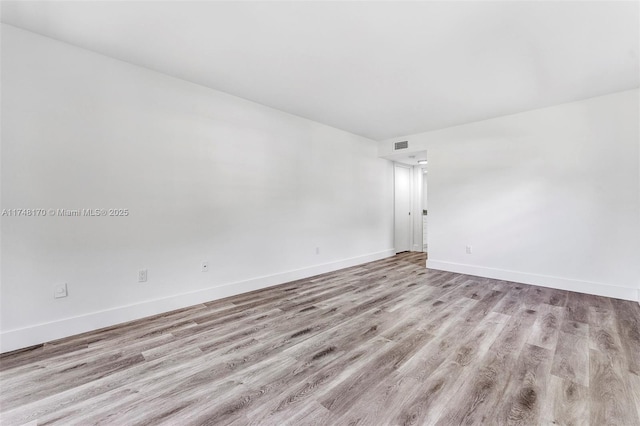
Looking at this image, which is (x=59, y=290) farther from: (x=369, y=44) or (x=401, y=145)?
(x=401, y=145)

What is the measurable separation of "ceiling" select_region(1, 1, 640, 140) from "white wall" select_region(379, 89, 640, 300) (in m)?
0.48

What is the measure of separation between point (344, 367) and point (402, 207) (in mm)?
4916

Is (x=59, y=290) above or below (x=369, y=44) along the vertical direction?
below

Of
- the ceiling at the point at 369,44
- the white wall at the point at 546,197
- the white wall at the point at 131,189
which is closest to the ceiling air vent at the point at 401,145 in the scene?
the white wall at the point at 546,197

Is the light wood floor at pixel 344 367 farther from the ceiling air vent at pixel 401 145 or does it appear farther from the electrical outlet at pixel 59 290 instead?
the ceiling air vent at pixel 401 145

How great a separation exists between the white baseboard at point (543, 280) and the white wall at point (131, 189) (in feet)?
8.22

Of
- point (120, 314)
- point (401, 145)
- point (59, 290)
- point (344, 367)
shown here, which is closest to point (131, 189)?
point (59, 290)

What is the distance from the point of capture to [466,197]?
4371 mm

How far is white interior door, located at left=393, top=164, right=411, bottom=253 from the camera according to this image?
6038 millimetres

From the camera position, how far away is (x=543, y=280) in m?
3.65

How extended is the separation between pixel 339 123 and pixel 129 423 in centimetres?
419

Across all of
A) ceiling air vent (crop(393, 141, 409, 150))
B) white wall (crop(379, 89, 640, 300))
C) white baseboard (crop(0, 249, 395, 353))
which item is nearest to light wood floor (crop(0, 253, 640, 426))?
white baseboard (crop(0, 249, 395, 353))

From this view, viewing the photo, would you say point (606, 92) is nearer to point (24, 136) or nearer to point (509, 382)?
point (509, 382)

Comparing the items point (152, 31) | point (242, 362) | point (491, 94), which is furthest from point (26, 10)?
point (491, 94)
